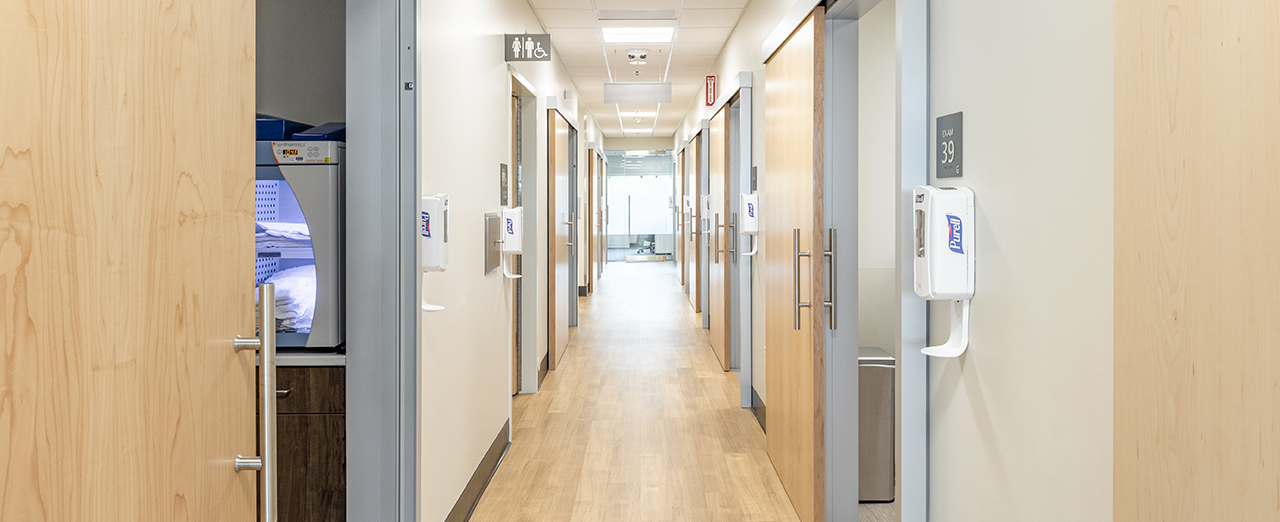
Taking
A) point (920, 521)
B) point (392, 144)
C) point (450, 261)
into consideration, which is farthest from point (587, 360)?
point (920, 521)

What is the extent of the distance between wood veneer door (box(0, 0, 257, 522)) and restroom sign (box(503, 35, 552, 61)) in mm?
2750

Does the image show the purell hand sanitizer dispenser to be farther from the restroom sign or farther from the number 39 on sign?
the restroom sign

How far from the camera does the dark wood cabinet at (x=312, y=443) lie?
233cm

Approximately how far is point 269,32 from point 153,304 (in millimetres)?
2074

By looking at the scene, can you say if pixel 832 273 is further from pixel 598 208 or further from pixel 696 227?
pixel 598 208

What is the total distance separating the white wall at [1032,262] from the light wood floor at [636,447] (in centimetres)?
175

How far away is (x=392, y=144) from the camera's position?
88.5 inches

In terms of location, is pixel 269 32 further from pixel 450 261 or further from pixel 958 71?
pixel 958 71

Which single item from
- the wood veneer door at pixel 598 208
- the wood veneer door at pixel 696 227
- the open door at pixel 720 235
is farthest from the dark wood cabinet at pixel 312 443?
the wood veneer door at pixel 598 208

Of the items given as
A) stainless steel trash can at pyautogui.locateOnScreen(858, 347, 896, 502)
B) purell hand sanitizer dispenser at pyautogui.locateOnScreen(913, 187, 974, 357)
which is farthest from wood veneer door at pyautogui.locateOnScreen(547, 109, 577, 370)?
purell hand sanitizer dispenser at pyautogui.locateOnScreen(913, 187, 974, 357)

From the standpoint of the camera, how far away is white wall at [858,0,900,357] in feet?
12.4

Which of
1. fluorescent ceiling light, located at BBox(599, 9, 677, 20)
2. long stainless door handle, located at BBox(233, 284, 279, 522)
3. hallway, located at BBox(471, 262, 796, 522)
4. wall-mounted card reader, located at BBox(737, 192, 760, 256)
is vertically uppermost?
fluorescent ceiling light, located at BBox(599, 9, 677, 20)

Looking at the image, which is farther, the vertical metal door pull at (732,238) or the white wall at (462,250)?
the vertical metal door pull at (732,238)

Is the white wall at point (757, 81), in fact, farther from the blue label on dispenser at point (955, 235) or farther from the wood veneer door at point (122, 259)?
the wood veneer door at point (122, 259)
